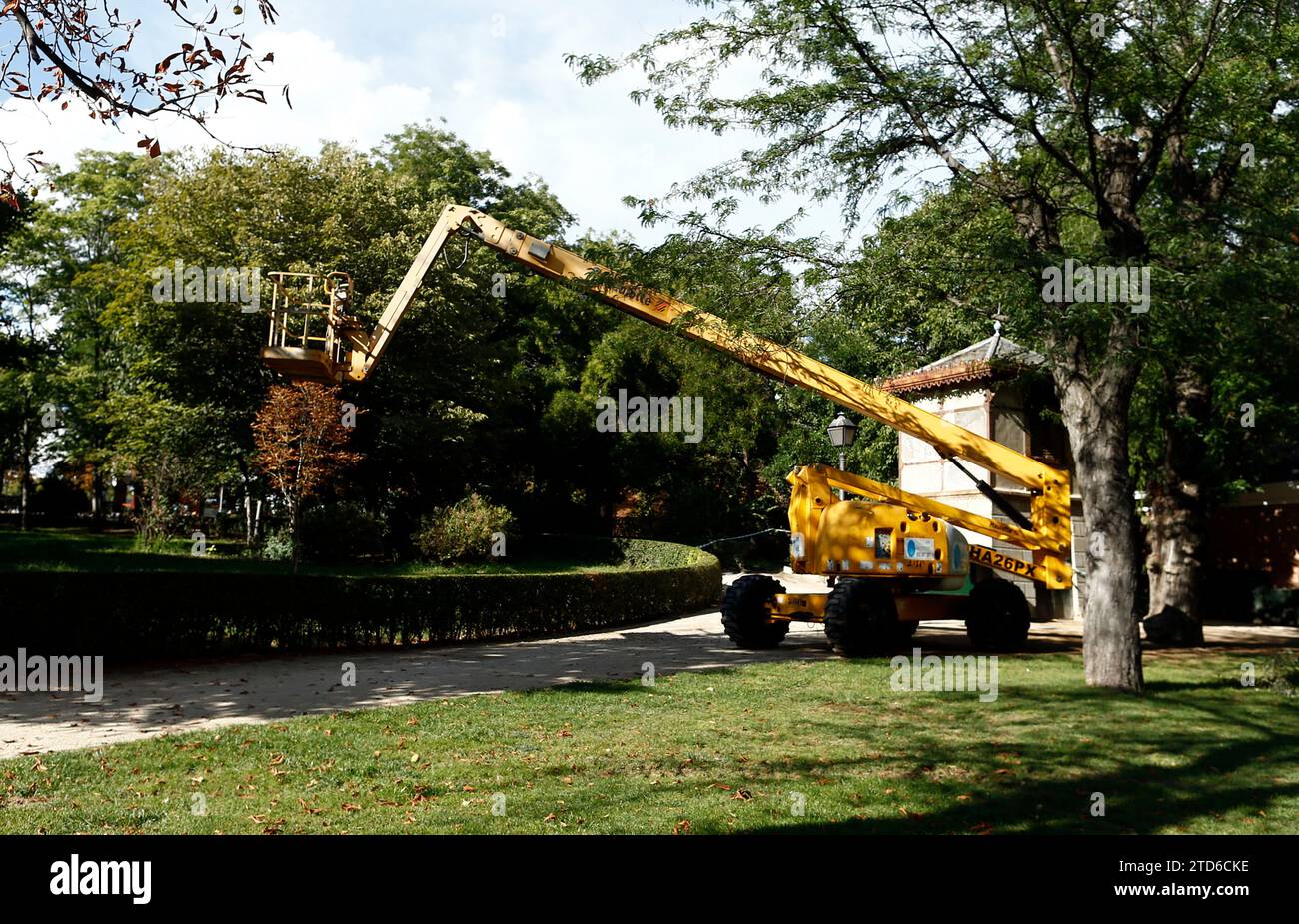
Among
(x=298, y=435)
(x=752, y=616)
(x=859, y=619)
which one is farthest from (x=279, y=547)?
(x=859, y=619)

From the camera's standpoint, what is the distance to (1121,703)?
1066 cm

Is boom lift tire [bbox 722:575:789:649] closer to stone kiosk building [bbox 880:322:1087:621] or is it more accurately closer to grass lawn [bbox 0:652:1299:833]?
grass lawn [bbox 0:652:1299:833]

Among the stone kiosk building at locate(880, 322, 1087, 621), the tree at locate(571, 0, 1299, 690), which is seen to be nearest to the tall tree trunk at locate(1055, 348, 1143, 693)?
the tree at locate(571, 0, 1299, 690)

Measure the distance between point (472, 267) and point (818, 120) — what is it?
24342 millimetres

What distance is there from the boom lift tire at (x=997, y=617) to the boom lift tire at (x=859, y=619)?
186 centimetres

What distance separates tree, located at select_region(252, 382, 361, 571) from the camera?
25.1 m

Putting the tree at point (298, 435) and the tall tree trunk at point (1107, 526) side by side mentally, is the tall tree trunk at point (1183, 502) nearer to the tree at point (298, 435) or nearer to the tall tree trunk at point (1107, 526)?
the tall tree trunk at point (1107, 526)

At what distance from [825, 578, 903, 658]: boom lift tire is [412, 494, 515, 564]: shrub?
1684 cm

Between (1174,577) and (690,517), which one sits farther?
(690,517)

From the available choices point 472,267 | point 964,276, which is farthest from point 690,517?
point 964,276

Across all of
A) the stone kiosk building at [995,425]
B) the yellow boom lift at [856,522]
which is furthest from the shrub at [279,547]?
the stone kiosk building at [995,425]

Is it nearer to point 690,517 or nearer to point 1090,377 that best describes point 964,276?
point 1090,377

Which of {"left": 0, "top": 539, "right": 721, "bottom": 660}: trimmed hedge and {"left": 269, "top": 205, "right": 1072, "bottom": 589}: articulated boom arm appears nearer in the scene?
{"left": 0, "top": 539, "right": 721, "bottom": 660}: trimmed hedge

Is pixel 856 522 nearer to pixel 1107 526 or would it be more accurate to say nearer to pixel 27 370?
pixel 1107 526
